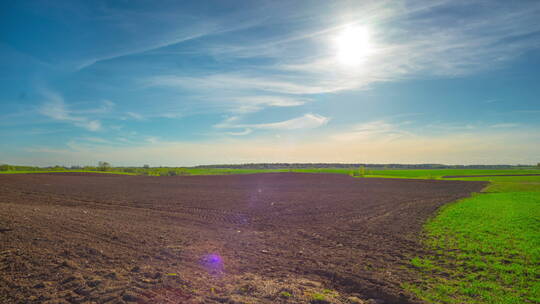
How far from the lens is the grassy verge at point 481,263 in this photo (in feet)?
21.9

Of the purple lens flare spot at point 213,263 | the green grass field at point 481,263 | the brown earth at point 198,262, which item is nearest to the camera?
the brown earth at point 198,262

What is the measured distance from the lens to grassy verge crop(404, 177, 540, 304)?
668cm

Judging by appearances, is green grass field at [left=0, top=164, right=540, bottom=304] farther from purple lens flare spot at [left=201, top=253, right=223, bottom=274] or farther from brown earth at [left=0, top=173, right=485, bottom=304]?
purple lens flare spot at [left=201, top=253, right=223, bottom=274]

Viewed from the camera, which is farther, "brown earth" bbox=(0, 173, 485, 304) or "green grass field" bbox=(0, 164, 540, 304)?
"green grass field" bbox=(0, 164, 540, 304)

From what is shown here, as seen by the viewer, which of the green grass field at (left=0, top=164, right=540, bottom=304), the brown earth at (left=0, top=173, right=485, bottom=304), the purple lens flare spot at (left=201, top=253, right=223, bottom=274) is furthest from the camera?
the purple lens flare spot at (left=201, top=253, right=223, bottom=274)

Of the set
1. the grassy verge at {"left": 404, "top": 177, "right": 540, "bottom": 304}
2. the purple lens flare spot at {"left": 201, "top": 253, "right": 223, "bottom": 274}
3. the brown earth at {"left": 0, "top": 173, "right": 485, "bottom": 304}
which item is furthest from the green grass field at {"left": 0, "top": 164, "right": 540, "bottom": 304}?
the purple lens flare spot at {"left": 201, "top": 253, "right": 223, "bottom": 274}

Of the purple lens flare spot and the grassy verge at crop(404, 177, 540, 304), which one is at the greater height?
the purple lens flare spot

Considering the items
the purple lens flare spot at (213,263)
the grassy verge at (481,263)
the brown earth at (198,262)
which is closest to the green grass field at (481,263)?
the grassy verge at (481,263)

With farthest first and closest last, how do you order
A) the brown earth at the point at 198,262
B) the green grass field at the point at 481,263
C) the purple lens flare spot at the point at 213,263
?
Result: the purple lens flare spot at the point at 213,263 < the green grass field at the point at 481,263 < the brown earth at the point at 198,262

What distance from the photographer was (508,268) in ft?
26.8

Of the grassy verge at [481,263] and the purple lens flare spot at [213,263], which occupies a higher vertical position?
the purple lens flare spot at [213,263]

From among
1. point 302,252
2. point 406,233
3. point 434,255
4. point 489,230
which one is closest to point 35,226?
point 302,252

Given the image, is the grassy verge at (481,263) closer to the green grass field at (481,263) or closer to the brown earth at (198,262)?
the green grass field at (481,263)

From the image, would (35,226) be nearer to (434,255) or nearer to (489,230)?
(434,255)
